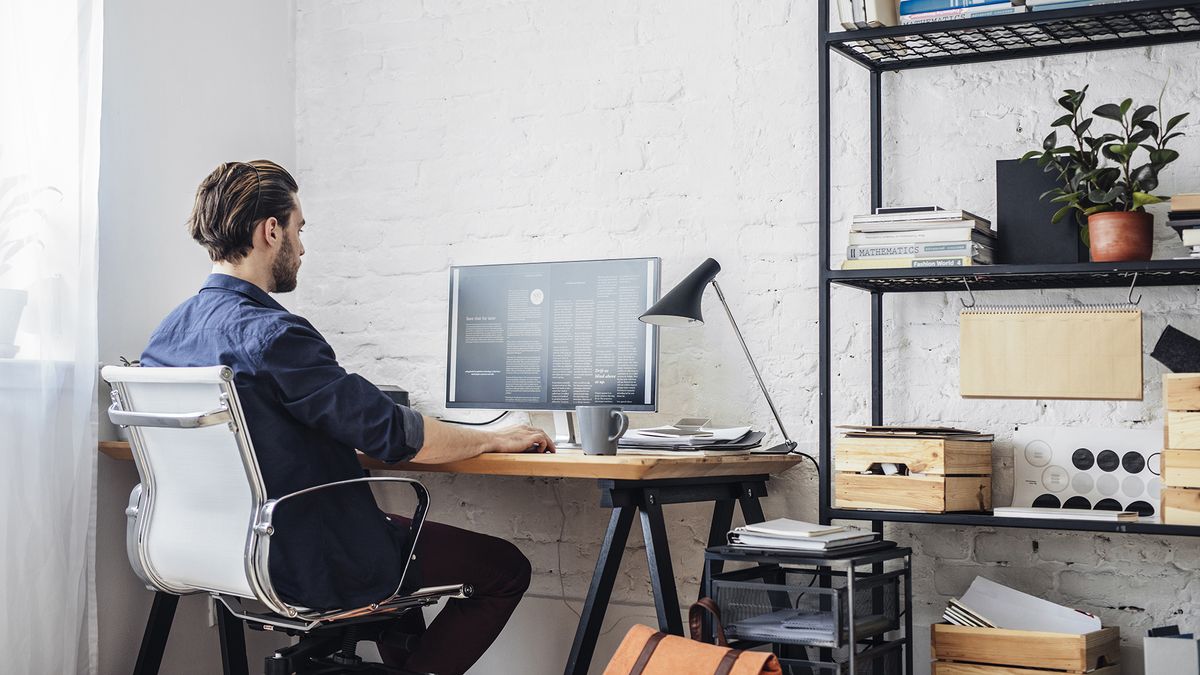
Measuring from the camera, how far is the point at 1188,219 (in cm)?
209

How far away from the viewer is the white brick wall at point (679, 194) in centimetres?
248

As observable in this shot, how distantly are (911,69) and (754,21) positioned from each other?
41 cm

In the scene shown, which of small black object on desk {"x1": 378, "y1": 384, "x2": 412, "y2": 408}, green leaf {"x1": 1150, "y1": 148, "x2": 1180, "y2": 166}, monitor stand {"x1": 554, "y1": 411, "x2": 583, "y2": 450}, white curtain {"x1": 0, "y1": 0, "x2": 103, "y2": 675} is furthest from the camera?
small black object on desk {"x1": 378, "y1": 384, "x2": 412, "y2": 408}

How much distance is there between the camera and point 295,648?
224 cm

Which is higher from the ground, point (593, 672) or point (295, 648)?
point (295, 648)

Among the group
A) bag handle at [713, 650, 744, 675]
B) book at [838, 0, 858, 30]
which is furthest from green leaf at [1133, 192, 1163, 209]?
bag handle at [713, 650, 744, 675]

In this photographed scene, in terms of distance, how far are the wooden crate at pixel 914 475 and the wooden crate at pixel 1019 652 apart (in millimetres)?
247

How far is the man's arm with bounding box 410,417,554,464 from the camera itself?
225cm

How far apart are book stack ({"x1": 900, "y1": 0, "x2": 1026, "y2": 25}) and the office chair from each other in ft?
4.37

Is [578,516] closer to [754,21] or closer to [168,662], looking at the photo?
[168,662]

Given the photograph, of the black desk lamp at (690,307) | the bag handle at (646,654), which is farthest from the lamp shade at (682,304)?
the bag handle at (646,654)

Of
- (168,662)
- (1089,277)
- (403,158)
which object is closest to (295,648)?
(168,662)

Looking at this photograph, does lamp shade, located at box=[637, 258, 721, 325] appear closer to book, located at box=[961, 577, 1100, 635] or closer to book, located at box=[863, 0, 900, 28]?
book, located at box=[863, 0, 900, 28]

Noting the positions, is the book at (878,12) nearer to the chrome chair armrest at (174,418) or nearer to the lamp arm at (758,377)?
the lamp arm at (758,377)
